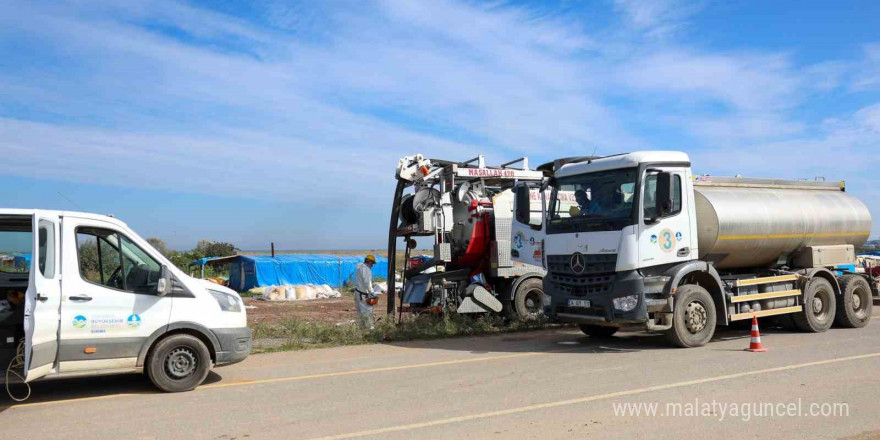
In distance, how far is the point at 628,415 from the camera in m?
6.57

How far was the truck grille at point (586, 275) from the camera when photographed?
10555 mm

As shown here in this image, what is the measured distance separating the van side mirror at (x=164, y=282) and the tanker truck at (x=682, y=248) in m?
6.31

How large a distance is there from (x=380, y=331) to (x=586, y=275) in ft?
13.5

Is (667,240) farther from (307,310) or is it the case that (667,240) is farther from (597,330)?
(307,310)

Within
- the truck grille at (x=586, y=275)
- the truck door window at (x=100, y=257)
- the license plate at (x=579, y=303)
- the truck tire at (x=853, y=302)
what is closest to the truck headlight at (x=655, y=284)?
the truck grille at (x=586, y=275)

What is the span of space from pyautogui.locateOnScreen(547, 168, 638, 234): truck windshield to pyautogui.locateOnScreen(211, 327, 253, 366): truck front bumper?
5.64 metres

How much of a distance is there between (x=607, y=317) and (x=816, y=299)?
5.62 meters

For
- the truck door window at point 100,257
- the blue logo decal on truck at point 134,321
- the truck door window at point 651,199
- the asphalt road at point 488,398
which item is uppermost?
the truck door window at point 651,199

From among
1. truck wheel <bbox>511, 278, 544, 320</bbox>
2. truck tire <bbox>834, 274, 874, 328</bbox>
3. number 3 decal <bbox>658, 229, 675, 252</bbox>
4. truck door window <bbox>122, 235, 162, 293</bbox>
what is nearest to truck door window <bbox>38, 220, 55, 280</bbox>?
truck door window <bbox>122, 235, 162, 293</bbox>

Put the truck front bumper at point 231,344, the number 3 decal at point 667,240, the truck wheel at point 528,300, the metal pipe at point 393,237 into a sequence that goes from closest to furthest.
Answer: the truck front bumper at point 231,344 → the number 3 decal at point 667,240 → the truck wheel at point 528,300 → the metal pipe at point 393,237

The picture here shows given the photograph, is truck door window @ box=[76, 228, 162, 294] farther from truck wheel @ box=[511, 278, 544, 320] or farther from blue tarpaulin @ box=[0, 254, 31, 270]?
truck wheel @ box=[511, 278, 544, 320]

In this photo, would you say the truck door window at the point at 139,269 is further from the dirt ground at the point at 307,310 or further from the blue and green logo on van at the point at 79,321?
the dirt ground at the point at 307,310

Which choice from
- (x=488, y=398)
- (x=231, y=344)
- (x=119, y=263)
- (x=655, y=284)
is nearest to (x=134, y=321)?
(x=119, y=263)

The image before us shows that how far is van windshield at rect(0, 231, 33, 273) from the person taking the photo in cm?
832
